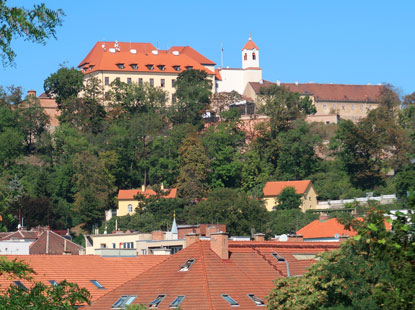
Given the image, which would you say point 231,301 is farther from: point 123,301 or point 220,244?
point 220,244

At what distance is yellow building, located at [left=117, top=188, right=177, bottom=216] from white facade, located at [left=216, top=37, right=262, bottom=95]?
29.6 metres

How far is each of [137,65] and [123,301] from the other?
284 ft

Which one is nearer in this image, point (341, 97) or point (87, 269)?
point (87, 269)

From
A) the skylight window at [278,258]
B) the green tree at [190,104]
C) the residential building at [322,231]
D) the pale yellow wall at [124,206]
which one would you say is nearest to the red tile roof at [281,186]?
the pale yellow wall at [124,206]

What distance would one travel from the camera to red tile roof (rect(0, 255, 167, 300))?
117 ft

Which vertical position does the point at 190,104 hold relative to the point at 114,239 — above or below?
above

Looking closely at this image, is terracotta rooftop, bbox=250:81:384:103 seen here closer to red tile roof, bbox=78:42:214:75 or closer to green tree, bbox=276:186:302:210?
red tile roof, bbox=78:42:214:75

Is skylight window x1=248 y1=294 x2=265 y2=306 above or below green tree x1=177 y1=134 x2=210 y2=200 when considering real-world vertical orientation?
below

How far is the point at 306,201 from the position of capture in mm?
90062

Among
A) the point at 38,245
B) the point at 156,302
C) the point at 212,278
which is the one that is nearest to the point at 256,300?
the point at 212,278

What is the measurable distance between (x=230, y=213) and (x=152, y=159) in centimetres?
1740

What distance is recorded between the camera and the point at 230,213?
79.9 metres

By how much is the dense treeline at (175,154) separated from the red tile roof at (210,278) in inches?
1672

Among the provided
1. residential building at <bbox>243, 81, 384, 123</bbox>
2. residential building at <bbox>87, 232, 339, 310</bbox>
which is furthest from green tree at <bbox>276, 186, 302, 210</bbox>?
residential building at <bbox>87, 232, 339, 310</bbox>
